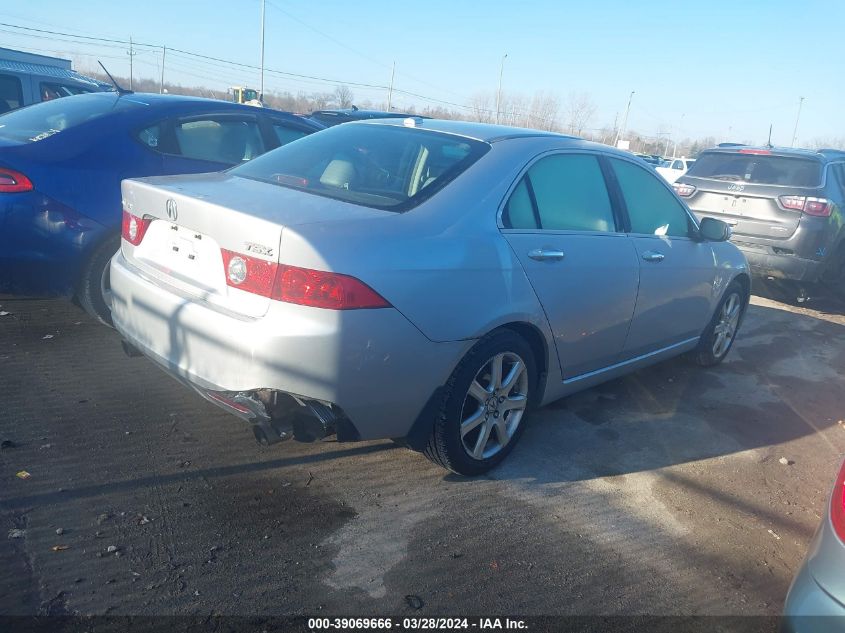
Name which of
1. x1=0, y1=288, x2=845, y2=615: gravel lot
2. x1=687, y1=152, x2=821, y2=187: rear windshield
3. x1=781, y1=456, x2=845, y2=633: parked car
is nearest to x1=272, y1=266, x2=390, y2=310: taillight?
x1=0, y1=288, x2=845, y2=615: gravel lot

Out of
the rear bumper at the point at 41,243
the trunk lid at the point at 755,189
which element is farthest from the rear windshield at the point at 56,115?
the trunk lid at the point at 755,189

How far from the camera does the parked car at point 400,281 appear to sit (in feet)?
8.86

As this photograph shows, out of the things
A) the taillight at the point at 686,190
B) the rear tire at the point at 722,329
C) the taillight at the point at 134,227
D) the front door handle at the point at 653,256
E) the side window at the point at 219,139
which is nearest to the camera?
the taillight at the point at 134,227

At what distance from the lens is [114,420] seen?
369 cm

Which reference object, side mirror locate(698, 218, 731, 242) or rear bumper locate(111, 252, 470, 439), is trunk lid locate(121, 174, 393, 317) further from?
side mirror locate(698, 218, 731, 242)

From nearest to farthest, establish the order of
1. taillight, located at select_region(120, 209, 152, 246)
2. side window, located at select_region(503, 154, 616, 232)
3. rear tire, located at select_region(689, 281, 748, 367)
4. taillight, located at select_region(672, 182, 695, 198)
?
taillight, located at select_region(120, 209, 152, 246) < side window, located at select_region(503, 154, 616, 232) < rear tire, located at select_region(689, 281, 748, 367) < taillight, located at select_region(672, 182, 695, 198)

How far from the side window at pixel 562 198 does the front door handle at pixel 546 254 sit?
13cm

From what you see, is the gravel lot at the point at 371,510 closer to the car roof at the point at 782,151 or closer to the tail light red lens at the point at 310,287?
the tail light red lens at the point at 310,287

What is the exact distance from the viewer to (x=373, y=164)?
11.7 feet

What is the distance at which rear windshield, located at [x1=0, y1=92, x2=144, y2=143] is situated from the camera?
4.62m

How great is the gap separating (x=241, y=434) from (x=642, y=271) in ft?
8.16

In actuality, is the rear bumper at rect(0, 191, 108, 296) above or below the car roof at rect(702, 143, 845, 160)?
below

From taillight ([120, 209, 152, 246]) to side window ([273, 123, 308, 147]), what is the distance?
246cm

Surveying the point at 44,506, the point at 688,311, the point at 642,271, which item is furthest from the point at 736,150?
the point at 44,506
